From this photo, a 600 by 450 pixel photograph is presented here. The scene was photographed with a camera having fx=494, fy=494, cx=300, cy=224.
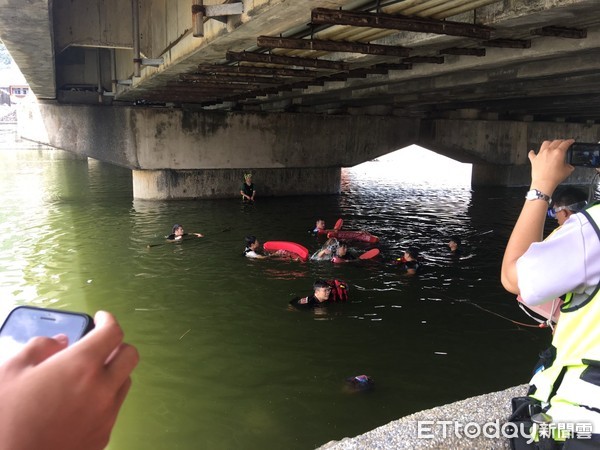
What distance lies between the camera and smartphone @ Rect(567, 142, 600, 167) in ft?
6.73

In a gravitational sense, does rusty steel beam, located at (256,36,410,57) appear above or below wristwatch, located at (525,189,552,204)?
above

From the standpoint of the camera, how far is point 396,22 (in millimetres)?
5320

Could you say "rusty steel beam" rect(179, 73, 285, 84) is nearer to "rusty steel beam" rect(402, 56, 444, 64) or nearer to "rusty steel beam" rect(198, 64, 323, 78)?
"rusty steel beam" rect(198, 64, 323, 78)

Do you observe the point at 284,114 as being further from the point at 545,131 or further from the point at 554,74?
the point at 545,131

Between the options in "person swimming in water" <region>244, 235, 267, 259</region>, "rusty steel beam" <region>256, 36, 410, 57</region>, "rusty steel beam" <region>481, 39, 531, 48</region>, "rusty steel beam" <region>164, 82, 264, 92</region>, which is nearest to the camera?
"rusty steel beam" <region>256, 36, 410, 57</region>

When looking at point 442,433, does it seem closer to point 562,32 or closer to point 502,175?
point 562,32

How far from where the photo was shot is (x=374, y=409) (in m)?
5.11

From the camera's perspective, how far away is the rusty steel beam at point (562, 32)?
244 inches

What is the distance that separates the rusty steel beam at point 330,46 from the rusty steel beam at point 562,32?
6.00 feet

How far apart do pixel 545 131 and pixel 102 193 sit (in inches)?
823

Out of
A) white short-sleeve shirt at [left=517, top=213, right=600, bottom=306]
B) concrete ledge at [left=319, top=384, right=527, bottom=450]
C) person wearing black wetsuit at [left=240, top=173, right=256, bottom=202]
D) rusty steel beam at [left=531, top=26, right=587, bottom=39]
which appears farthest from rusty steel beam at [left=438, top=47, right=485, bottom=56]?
person wearing black wetsuit at [left=240, top=173, right=256, bottom=202]

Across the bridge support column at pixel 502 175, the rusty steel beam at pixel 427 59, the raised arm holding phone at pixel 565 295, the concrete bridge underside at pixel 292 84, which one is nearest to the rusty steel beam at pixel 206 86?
the concrete bridge underside at pixel 292 84

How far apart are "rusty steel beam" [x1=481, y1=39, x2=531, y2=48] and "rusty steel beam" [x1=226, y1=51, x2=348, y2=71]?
2.45 m

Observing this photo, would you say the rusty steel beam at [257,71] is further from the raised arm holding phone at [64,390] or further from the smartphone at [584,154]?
the raised arm holding phone at [64,390]
